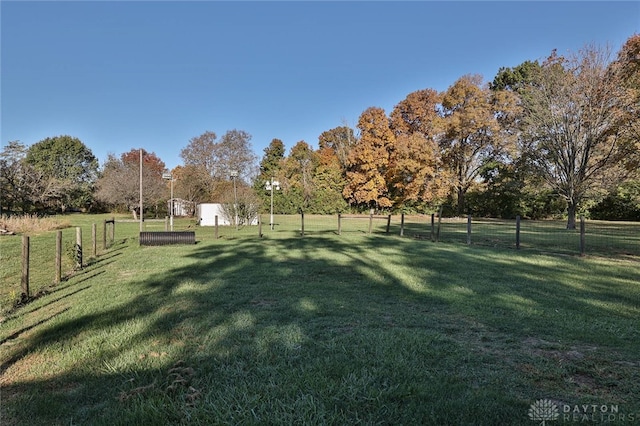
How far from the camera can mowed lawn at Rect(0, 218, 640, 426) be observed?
2.18 meters

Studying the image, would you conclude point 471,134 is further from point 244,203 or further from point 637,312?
point 637,312

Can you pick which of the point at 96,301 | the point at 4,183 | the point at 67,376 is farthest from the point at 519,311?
the point at 4,183

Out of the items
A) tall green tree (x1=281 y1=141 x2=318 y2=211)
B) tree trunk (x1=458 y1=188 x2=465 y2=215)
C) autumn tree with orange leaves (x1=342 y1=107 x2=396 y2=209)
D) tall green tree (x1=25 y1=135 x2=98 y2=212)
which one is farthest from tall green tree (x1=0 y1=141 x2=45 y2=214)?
tree trunk (x1=458 y1=188 x2=465 y2=215)

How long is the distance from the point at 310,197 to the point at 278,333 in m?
35.7

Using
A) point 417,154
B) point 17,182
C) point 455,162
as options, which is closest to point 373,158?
point 417,154

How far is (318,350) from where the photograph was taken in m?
3.04

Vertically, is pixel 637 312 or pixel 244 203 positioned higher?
pixel 244 203

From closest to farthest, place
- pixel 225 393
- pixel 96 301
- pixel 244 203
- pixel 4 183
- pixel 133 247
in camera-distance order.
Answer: pixel 225 393
pixel 96 301
pixel 133 247
pixel 244 203
pixel 4 183

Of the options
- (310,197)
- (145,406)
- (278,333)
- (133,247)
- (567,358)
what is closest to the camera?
(145,406)

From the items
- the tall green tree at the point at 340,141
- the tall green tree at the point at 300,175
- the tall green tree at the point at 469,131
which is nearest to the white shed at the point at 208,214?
the tall green tree at the point at 300,175

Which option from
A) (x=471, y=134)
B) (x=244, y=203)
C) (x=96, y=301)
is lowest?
(x=96, y=301)

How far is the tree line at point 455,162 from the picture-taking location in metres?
18.7

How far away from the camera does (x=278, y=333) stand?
11.4 ft

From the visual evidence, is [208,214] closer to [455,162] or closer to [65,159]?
[455,162]
